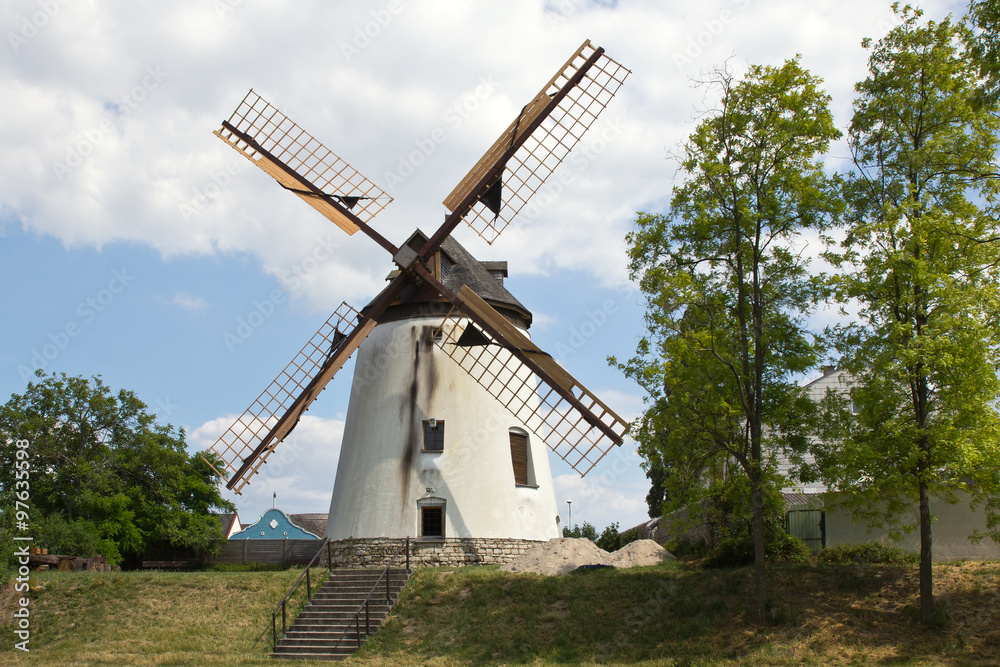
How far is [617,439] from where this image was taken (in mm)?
19500

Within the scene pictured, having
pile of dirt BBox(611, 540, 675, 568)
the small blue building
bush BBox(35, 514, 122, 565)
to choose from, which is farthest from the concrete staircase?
the small blue building

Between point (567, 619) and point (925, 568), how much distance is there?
23.1ft

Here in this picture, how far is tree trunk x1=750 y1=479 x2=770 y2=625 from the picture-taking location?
15430 mm

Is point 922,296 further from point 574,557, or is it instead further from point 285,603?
point 285,603

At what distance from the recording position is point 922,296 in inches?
600

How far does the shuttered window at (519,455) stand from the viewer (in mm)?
22938

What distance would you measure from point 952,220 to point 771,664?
8546mm

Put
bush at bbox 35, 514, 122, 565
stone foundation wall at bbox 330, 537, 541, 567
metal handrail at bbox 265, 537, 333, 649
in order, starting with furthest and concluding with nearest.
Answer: bush at bbox 35, 514, 122, 565 → stone foundation wall at bbox 330, 537, 541, 567 → metal handrail at bbox 265, 537, 333, 649

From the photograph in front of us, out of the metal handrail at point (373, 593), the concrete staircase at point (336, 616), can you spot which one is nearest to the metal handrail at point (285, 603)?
the concrete staircase at point (336, 616)

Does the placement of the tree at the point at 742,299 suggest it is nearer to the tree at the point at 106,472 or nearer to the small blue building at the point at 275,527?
the tree at the point at 106,472

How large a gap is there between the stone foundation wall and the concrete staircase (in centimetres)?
73

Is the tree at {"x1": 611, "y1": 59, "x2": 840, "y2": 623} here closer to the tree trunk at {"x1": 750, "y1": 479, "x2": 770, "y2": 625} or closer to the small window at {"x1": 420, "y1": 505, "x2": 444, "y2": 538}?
the tree trunk at {"x1": 750, "y1": 479, "x2": 770, "y2": 625}

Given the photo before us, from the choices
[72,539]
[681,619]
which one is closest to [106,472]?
[72,539]

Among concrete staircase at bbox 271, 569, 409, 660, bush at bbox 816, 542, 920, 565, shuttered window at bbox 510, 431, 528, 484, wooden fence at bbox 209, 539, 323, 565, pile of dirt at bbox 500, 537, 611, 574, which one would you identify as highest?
shuttered window at bbox 510, 431, 528, 484
